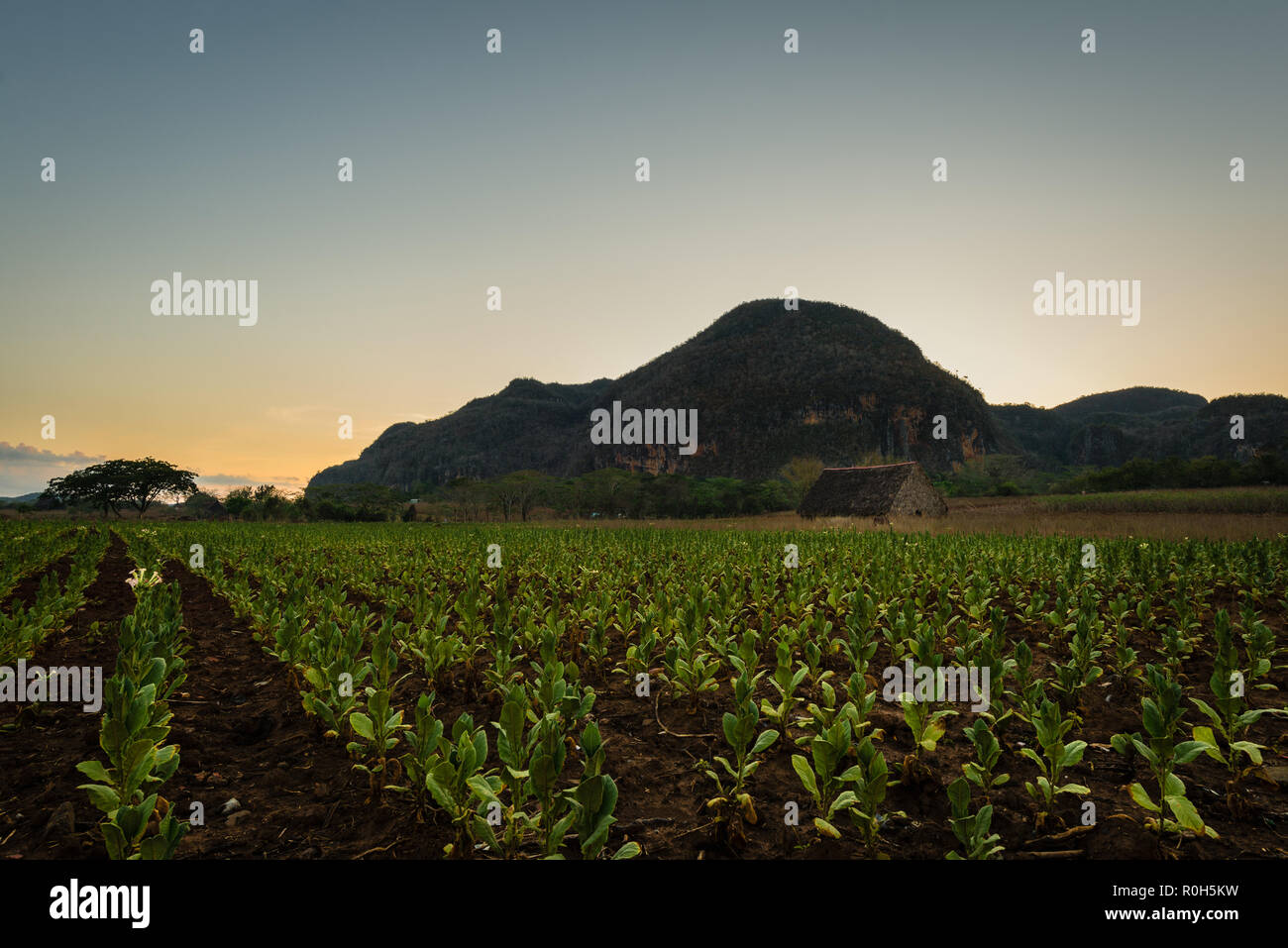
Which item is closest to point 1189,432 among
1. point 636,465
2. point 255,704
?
point 636,465

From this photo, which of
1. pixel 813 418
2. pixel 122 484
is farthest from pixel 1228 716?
pixel 813 418

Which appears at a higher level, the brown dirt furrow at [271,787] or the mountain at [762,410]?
the mountain at [762,410]

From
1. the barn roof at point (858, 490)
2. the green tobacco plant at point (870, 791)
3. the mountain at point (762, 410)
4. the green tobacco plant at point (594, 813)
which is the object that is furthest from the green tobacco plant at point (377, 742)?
the mountain at point (762, 410)

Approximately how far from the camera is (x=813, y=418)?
10844 centimetres

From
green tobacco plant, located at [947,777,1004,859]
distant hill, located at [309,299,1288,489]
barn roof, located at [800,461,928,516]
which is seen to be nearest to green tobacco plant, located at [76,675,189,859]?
green tobacco plant, located at [947,777,1004,859]

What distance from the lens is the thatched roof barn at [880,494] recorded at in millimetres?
36562

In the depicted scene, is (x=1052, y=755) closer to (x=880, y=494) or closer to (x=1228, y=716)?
A: (x=1228, y=716)

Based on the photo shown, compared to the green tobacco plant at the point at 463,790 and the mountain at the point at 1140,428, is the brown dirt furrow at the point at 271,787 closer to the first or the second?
the green tobacco plant at the point at 463,790

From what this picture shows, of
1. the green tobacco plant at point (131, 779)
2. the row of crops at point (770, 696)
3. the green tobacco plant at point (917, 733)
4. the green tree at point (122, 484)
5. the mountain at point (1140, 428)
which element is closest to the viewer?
the green tobacco plant at point (131, 779)

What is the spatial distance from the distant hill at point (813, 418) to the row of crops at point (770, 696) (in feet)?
305

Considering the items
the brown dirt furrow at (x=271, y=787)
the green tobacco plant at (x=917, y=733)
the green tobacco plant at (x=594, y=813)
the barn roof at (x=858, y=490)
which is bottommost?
the brown dirt furrow at (x=271, y=787)

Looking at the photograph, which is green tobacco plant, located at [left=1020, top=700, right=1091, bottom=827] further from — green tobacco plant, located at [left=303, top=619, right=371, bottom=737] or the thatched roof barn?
the thatched roof barn

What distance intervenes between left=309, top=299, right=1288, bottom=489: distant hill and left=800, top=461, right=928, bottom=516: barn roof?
184 ft

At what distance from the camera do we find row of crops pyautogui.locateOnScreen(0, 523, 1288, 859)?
8.15ft
